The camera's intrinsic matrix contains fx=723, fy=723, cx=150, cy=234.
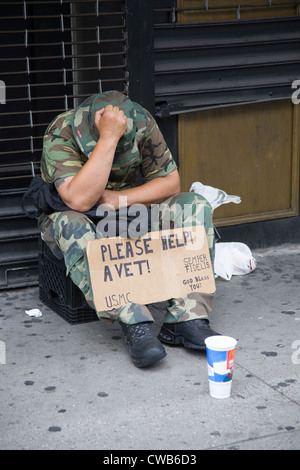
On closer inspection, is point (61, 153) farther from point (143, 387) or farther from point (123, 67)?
point (143, 387)

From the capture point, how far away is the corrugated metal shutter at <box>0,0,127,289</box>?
4.28m

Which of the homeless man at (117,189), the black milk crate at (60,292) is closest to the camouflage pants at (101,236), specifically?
the homeless man at (117,189)

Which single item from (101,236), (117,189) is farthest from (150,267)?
(117,189)

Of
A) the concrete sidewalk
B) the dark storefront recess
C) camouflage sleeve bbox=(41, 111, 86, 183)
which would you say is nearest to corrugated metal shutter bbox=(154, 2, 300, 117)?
the dark storefront recess

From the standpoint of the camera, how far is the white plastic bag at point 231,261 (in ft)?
14.7

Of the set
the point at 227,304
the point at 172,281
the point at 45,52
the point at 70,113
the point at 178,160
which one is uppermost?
the point at 45,52

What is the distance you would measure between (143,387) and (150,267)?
24.9 inches

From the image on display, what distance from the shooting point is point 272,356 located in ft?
11.2

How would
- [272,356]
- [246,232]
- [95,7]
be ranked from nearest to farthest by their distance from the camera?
1. [272,356]
2. [95,7]
3. [246,232]

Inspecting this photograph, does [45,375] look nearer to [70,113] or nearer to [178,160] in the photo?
[70,113]

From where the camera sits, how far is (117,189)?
379cm

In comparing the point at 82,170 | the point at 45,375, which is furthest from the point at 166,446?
the point at 82,170

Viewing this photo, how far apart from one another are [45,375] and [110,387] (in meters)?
0.33

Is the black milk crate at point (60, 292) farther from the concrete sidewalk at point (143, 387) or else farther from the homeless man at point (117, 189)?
the homeless man at point (117, 189)
